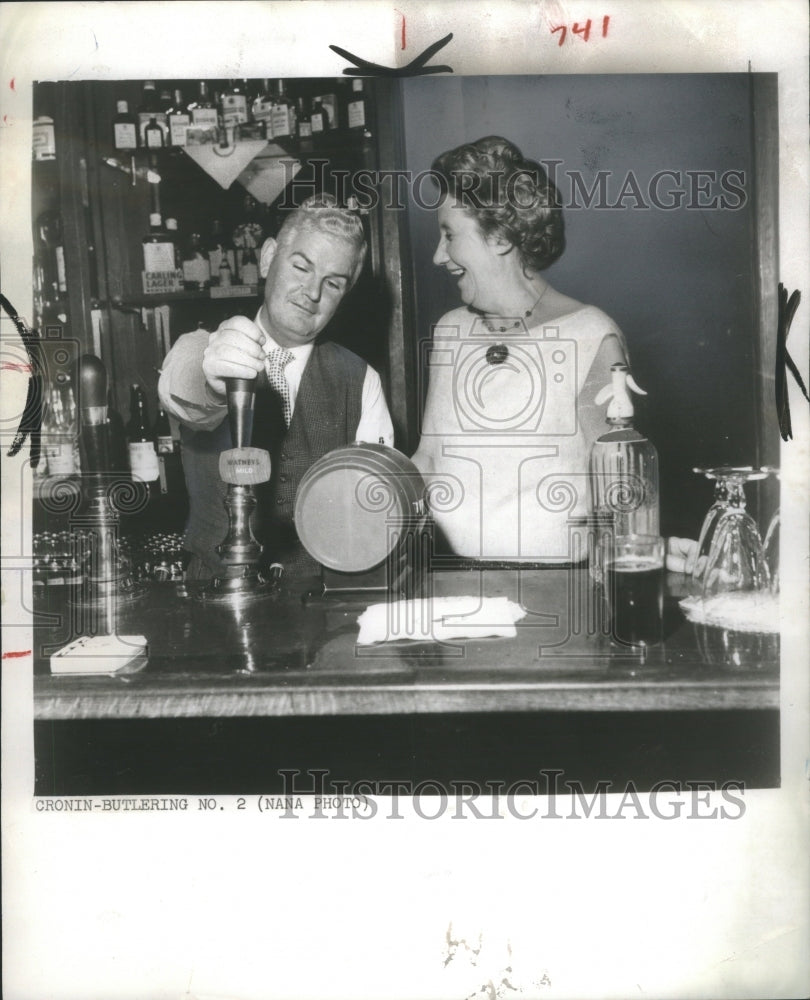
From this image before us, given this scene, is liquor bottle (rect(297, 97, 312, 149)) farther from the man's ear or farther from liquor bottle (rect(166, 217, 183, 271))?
liquor bottle (rect(166, 217, 183, 271))

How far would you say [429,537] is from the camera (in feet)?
5.92

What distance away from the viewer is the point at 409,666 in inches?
64.8

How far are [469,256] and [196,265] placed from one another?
22.9 inches

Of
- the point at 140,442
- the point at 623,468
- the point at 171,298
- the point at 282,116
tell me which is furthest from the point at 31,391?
Result: the point at 623,468

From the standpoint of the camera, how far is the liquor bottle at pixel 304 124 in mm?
1758

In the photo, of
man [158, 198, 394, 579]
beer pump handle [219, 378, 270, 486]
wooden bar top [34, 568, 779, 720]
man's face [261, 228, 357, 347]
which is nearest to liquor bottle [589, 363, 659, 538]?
wooden bar top [34, 568, 779, 720]

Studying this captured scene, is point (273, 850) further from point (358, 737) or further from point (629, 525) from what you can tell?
point (629, 525)

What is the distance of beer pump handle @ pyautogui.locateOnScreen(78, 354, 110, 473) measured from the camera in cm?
181

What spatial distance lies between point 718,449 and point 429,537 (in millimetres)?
648

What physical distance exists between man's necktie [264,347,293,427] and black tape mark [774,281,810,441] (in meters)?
1.04

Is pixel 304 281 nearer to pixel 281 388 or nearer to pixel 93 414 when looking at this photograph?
pixel 281 388

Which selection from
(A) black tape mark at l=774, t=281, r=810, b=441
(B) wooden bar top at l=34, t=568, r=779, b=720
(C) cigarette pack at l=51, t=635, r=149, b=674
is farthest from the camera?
(A) black tape mark at l=774, t=281, r=810, b=441

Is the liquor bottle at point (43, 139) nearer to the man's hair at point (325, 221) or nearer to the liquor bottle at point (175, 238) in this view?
the liquor bottle at point (175, 238)

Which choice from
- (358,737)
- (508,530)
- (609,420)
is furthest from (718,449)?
(358,737)
